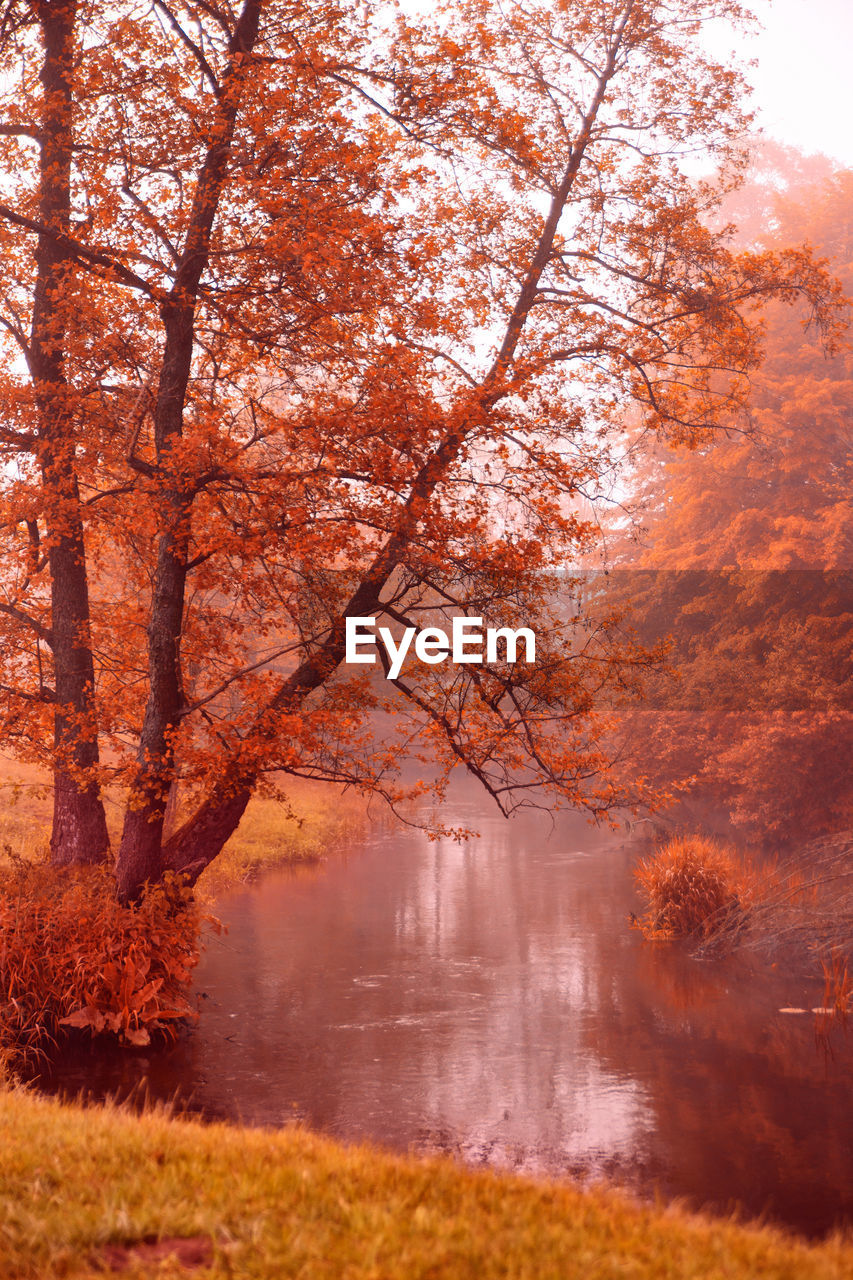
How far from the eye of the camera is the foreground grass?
4.49m

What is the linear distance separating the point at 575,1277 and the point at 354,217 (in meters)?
9.31

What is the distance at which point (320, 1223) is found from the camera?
4.88m

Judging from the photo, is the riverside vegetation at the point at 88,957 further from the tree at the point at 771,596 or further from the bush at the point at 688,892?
the tree at the point at 771,596

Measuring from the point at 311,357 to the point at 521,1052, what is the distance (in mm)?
8189

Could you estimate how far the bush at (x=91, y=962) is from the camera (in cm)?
1134

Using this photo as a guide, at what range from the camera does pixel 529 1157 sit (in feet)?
31.0

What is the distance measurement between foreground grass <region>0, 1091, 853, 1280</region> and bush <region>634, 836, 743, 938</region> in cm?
1183

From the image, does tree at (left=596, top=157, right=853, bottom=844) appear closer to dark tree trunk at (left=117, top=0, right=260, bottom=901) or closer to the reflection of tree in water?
the reflection of tree in water

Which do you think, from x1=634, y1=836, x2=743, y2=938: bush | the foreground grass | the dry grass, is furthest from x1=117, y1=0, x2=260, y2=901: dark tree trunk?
x1=634, y1=836, x2=743, y2=938: bush

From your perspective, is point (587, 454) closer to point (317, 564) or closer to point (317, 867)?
point (317, 564)

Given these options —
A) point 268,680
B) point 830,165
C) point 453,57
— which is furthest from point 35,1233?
point 830,165

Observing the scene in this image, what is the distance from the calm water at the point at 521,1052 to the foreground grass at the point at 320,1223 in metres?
3.46

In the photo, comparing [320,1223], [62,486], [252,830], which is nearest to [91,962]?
[62,486]

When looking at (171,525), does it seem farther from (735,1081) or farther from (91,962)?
(735,1081)
